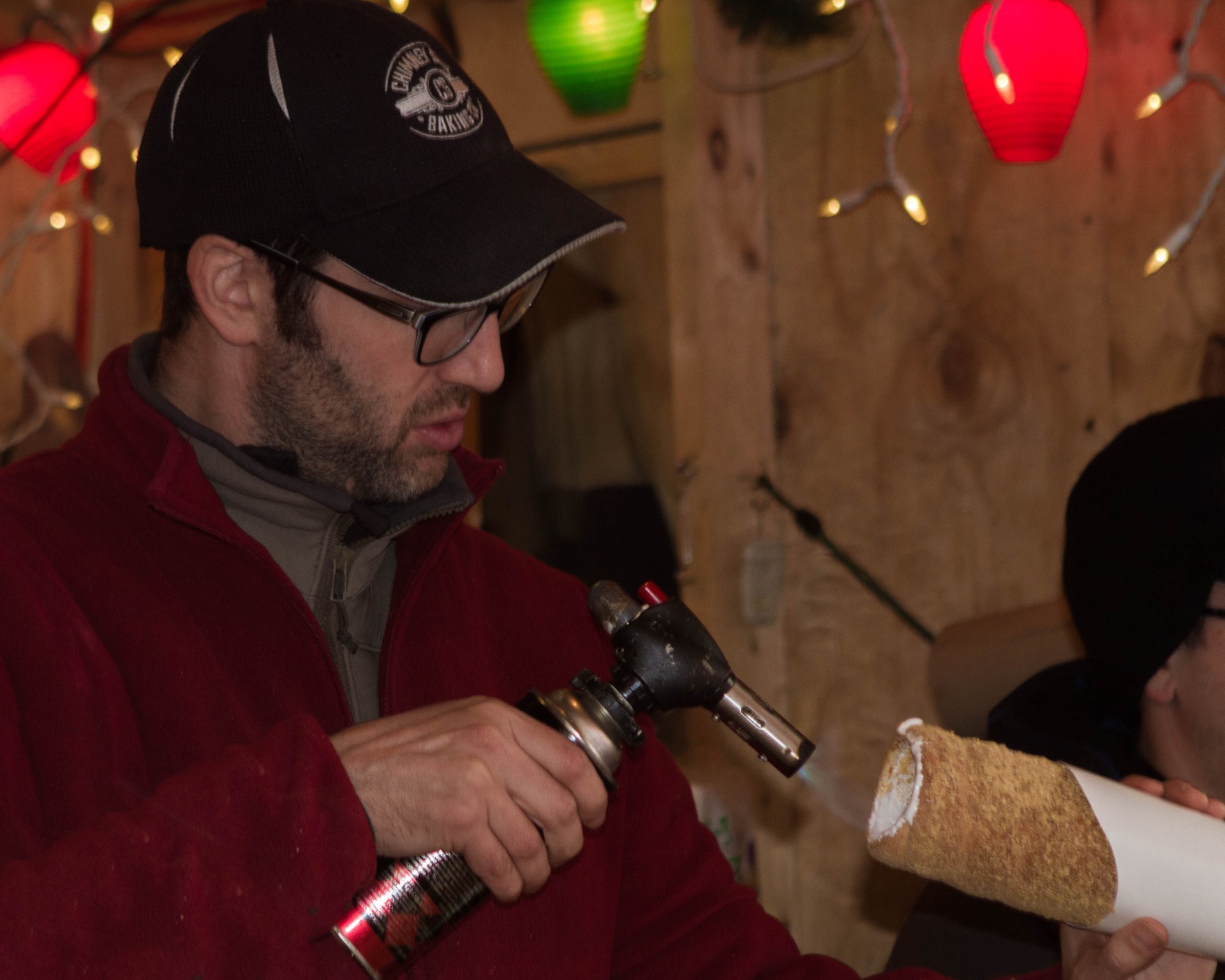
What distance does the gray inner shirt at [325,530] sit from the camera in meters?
1.19

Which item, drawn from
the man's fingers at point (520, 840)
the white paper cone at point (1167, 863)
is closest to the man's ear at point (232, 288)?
the man's fingers at point (520, 840)

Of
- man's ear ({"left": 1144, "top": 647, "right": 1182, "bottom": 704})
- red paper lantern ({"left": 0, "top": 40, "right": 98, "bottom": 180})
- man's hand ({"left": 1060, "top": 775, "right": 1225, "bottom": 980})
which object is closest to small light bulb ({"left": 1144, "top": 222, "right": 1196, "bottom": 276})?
man's ear ({"left": 1144, "top": 647, "right": 1182, "bottom": 704})

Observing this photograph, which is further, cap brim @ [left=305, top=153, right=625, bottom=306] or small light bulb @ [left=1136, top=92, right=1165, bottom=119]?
small light bulb @ [left=1136, top=92, right=1165, bottom=119]

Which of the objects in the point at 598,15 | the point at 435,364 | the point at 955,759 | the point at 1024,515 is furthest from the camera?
the point at 1024,515

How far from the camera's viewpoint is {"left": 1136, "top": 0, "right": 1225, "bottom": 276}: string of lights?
2.04 meters

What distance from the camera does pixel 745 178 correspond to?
91.2 inches

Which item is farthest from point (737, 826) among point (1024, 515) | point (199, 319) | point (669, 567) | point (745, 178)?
point (199, 319)

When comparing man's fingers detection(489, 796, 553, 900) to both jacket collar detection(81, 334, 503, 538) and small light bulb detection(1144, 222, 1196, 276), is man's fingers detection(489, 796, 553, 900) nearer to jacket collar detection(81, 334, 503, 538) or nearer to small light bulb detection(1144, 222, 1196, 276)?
jacket collar detection(81, 334, 503, 538)

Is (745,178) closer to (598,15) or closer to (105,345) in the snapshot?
(598,15)

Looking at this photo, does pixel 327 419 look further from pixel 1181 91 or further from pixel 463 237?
pixel 1181 91

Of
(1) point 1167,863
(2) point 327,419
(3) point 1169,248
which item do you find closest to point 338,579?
(2) point 327,419

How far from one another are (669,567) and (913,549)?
453 mm

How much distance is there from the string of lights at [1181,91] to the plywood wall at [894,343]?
0.03m

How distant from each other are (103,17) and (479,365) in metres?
1.56
